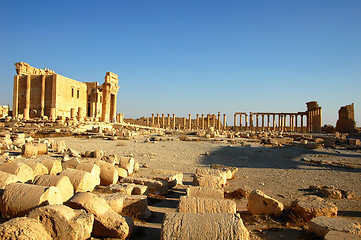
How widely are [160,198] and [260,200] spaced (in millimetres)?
2212

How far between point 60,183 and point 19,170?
1404 mm

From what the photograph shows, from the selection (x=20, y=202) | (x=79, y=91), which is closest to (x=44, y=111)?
(x=79, y=91)

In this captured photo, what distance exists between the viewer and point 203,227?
10.1ft

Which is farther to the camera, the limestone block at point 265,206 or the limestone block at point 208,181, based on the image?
the limestone block at point 208,181

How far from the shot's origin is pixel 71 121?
24609mm

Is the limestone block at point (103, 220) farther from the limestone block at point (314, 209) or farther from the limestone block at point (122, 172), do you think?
the limestone block at point (122, 172)

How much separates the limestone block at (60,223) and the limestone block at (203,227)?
3.44ft

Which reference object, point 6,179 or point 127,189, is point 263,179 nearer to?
point 127,189

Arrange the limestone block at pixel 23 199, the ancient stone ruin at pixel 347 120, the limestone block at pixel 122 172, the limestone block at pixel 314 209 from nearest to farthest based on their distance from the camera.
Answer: the limestone block at pixel 23 199 < the limestone block at pixel 314 209 < the limestone block at pixel 122 172 < the ancient stone ruin at pixel 347 120

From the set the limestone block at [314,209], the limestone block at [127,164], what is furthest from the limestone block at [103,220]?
the limestone block at [127,164]

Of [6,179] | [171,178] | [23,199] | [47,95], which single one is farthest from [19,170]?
[47,95]

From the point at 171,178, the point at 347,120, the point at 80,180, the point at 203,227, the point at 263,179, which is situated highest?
the point at 347,120

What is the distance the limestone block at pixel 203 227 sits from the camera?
117 inches

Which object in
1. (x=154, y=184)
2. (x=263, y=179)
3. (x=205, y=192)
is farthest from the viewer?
(x=263, y=179)
